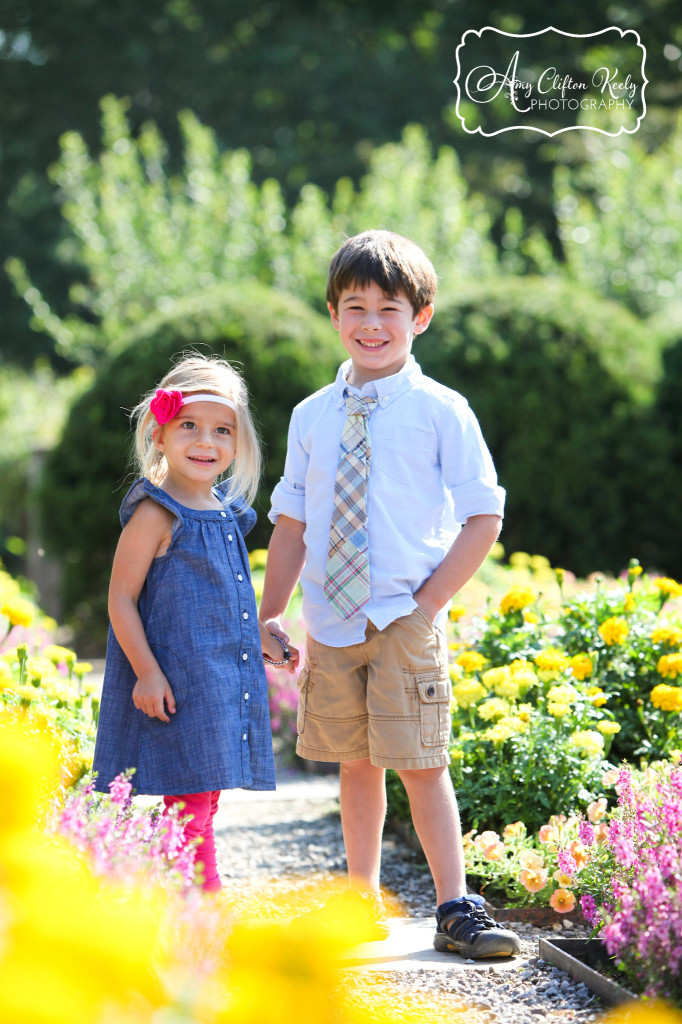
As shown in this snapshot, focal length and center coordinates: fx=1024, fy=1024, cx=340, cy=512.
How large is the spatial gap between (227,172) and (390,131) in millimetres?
8541

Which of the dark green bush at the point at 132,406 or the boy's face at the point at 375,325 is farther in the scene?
the dark green bush at the point at 132,406

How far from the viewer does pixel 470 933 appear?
2164 mm

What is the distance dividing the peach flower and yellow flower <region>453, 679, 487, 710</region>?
0.72m

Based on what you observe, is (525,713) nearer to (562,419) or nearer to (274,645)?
(274,645)

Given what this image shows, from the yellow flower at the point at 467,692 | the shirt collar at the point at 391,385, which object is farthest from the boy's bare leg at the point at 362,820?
the shirt collar at the point at 391,385

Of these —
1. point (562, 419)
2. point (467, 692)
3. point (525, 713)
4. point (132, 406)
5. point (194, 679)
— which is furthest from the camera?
point (562, 419)

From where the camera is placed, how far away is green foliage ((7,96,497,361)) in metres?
10.5

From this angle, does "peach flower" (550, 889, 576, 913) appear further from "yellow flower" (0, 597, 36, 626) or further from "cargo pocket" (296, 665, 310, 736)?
"yellow flower" (0, 597, 36, 626)

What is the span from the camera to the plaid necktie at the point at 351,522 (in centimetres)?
231

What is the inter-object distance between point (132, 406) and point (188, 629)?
14.2 feet

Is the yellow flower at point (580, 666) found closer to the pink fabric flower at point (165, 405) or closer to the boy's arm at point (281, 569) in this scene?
the boy's arm at point (281, 569)

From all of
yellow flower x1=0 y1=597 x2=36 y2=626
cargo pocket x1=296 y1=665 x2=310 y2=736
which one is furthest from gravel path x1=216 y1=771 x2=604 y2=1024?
yellow flower x1=0 y1=597 x2=36 y2=626

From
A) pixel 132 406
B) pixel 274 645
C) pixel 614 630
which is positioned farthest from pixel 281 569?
pixel 132 406

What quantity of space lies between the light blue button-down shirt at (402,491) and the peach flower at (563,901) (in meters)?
0.68
